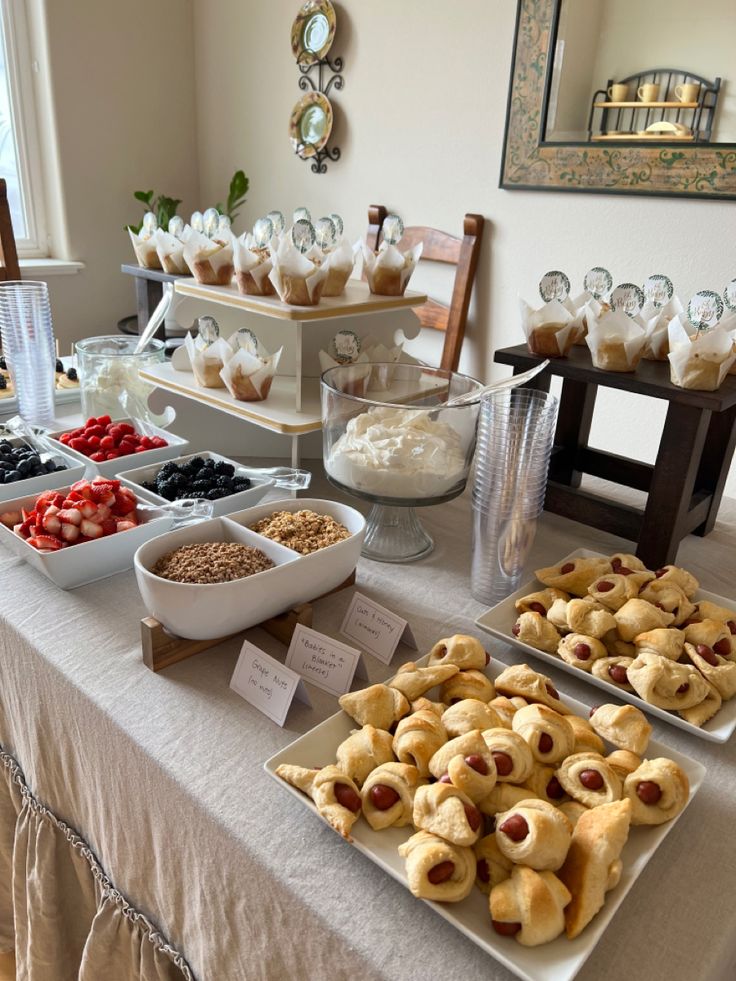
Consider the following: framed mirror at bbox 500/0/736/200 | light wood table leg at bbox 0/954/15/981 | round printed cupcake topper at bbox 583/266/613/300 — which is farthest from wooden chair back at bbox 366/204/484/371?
light wood table leg at bbox 0/954/15/981

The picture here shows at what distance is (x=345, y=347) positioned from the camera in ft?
3.90

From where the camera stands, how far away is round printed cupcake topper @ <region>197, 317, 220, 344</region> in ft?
3.84

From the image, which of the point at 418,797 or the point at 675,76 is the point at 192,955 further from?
the point at 675,76

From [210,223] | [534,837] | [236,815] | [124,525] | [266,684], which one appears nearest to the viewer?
[534,837]

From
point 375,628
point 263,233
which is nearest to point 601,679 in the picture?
point 375,628

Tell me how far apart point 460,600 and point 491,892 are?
458 mm

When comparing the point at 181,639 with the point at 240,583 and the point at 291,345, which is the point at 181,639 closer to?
the point at 240,583

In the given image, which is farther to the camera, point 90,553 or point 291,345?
point 291,345

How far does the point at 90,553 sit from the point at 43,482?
211 millimetres

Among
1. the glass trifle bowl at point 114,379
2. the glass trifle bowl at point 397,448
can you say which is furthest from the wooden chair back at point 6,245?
the glass trifle bowl at point 397,448

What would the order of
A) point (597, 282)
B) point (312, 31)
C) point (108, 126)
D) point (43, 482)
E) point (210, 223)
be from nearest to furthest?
1. point (43, 482)
2. point (597, 282)
3. point (210, 223)
4. point (312, 31)
5. point (108, 126)

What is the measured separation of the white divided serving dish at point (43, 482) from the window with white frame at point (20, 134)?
2.12m

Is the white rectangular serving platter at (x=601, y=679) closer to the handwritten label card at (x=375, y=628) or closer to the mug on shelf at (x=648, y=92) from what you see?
the handwritten label card at (x=375, y=628)

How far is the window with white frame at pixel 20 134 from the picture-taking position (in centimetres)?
259
